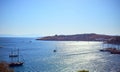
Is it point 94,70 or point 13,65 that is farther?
point 13,65

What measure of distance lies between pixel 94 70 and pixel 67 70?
22.7 feet

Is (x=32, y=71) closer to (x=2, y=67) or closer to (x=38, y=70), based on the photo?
(x=38, y=70)

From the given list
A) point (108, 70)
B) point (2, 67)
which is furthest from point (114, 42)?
point (2, 67)

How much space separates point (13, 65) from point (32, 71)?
32.1 ft

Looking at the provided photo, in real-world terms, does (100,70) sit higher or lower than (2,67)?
lower

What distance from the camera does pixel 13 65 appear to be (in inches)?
2378

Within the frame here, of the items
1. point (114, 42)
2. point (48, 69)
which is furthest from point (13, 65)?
point (114, 42)

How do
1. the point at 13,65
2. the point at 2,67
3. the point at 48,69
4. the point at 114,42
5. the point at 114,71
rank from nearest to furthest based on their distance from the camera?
the point at 2,67
the point at 114,71
the point at 48,69
the point at 13,65
the point at 114,42

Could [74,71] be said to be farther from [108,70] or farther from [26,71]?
[26,71]

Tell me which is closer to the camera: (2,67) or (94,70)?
(2,67)

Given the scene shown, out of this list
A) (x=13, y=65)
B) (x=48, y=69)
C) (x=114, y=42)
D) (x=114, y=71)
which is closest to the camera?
(x=114, y=71)

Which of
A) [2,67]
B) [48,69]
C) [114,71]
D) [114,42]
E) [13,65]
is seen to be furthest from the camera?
[114,42]

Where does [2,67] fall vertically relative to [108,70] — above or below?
above

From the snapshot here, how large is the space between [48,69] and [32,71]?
4718 mm
